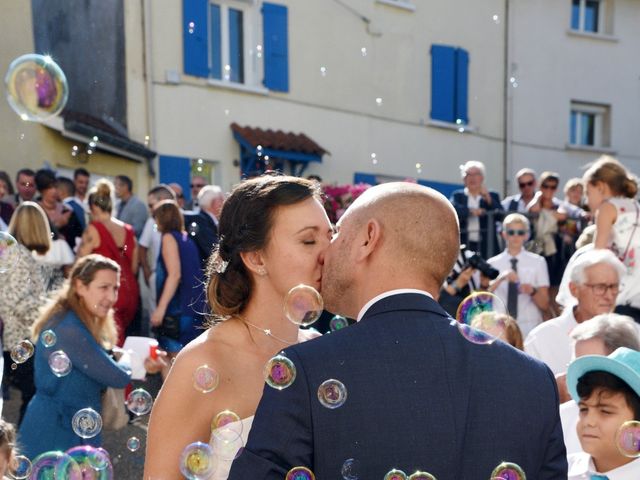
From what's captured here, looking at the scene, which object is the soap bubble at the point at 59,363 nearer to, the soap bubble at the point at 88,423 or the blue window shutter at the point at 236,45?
the soap bubble at the point at 88,423

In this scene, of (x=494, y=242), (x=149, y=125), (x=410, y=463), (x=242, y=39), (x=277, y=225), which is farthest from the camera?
(x=242, y=39)

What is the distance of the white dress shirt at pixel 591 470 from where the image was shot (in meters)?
3.40

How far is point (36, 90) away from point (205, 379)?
11.5 ft

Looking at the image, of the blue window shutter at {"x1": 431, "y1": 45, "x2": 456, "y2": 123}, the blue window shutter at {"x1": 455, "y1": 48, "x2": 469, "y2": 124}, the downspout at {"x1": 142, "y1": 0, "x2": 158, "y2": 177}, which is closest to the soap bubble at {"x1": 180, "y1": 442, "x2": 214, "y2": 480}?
the downspout at {"x1": 142, "y1": 0, "x2": 158, "y2": 177}

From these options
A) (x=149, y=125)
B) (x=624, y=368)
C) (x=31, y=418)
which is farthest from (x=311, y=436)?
(x=149, y=125)

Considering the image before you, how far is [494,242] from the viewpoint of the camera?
933 centimetres

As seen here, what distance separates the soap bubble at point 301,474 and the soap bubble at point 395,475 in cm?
15

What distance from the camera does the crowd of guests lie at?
2.95 metres

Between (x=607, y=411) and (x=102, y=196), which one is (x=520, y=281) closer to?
(x=102, y=196)

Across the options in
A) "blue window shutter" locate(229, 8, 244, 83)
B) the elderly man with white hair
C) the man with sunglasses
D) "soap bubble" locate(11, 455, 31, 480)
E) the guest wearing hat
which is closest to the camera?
the guest wearing hat

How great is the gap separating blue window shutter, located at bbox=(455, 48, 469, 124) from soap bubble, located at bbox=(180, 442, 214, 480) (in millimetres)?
14503

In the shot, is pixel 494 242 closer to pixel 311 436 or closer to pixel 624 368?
pixel 624 368

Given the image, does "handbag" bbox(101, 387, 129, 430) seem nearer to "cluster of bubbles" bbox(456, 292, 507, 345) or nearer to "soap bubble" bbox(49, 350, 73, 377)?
"soap bubble" bbox(49, 350, 73, 377)

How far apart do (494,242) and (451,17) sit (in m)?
8.13
